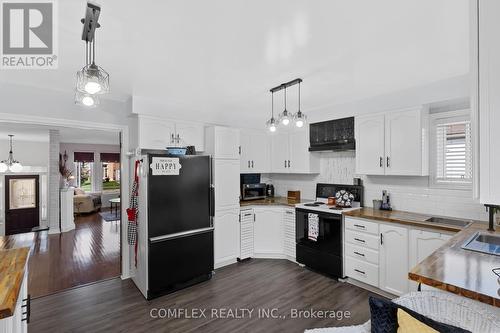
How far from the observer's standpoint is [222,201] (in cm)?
369

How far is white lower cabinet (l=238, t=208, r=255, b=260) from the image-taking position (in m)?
3.90

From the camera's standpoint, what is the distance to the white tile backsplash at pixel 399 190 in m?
2.80

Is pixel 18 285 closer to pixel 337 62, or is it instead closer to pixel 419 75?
pixel 337 62

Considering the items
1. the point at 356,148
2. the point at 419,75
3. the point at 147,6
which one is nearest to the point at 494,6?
the point at 147,6

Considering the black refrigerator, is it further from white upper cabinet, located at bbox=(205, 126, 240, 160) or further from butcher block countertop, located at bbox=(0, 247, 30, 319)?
butcher block countertop, located at bbox=(0, 247, 30, 319)

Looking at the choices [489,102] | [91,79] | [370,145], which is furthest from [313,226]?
[91,79]

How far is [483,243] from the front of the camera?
1.92 m

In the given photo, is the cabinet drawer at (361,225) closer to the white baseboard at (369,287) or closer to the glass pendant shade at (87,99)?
the white baseboard at (369,287)

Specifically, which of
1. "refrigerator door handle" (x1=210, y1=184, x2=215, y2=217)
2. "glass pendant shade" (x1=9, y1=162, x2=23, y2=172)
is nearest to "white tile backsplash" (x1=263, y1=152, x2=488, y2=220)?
"refrigerator door handle" (x1=210, y1=184, x2=215, y2=217)

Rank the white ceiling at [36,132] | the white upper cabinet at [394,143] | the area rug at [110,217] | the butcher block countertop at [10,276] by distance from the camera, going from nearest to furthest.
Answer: the butcher block countertop at [10,276]
the white upper cabinet at [394,143]
the white ceiling at [36,132]
the area rug at [110,217]

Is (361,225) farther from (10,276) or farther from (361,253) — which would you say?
(10,276)

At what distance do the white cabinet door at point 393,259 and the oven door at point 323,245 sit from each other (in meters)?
0.50

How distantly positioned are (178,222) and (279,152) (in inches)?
88.1

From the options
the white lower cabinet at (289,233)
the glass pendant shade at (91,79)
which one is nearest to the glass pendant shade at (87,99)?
the glass pendant shade at (91,79)
